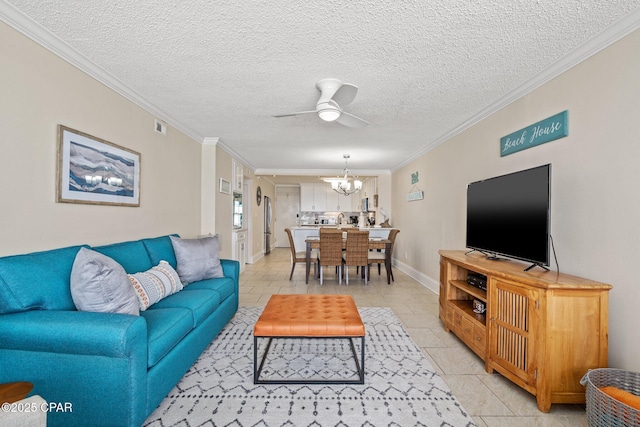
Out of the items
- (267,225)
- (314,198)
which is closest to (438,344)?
(267,225)

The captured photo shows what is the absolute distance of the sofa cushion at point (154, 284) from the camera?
223cm

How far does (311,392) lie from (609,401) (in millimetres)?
1648

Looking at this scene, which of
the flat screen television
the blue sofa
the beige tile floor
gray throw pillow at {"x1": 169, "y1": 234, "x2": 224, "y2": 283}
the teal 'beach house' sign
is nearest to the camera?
the blue sofa

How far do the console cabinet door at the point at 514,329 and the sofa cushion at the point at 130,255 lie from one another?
Result: 2981mm

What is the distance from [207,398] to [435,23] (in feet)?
9.48

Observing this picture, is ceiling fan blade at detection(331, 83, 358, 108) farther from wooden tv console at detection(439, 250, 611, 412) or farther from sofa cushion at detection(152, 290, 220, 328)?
sofa cushion at detection(152, 290, 220, 328)

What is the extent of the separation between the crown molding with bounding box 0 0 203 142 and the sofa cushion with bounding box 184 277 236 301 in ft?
6.53

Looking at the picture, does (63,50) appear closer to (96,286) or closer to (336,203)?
(96,286)

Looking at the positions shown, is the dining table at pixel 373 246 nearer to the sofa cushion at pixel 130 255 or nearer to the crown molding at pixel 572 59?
the crown molding at pixel 572 59

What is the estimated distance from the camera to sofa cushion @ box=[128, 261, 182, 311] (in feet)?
7.32

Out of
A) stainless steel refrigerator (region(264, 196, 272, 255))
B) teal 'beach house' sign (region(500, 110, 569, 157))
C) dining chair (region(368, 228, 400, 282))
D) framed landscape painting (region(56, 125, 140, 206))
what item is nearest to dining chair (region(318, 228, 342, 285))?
dining chair (region(368, 228, 400, 282))

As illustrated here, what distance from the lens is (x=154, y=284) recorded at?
2.39 m

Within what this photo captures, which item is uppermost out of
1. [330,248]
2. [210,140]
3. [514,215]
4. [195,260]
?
[210,140]

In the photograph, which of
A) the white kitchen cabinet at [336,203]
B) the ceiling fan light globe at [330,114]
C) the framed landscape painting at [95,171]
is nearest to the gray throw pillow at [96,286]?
the framed landscape painting at [95,171]
